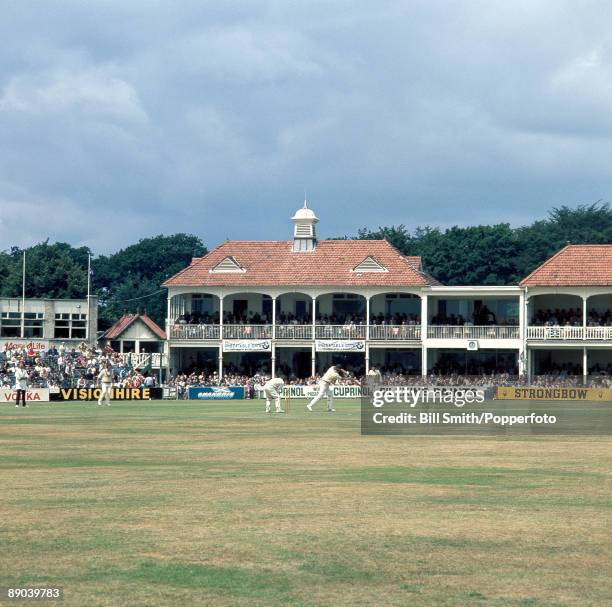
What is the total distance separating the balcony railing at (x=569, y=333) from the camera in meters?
70.7

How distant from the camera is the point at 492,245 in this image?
111m

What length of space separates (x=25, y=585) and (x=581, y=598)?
4095 mm

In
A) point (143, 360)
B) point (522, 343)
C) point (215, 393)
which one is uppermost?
point (522, 343)

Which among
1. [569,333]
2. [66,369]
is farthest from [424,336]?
[66,369]

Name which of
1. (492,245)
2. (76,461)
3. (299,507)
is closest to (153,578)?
(299,507)

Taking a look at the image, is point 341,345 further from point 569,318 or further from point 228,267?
point 569,318

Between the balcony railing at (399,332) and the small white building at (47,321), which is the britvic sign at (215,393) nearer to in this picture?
the balcony railing at (399,332)

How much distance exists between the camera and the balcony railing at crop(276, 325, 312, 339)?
74688 millimetres

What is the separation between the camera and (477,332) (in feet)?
238

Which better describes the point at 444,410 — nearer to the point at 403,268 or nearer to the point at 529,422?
the point at 529,422

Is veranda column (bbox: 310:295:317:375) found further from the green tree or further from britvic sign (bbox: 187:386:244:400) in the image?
the green tree

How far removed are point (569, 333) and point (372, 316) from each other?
12.1 meters

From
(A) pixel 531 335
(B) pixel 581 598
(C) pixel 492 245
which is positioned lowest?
(B) pixel 581 598

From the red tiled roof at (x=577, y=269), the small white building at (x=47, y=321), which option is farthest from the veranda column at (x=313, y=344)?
the small white building at (x=47, y=321)
